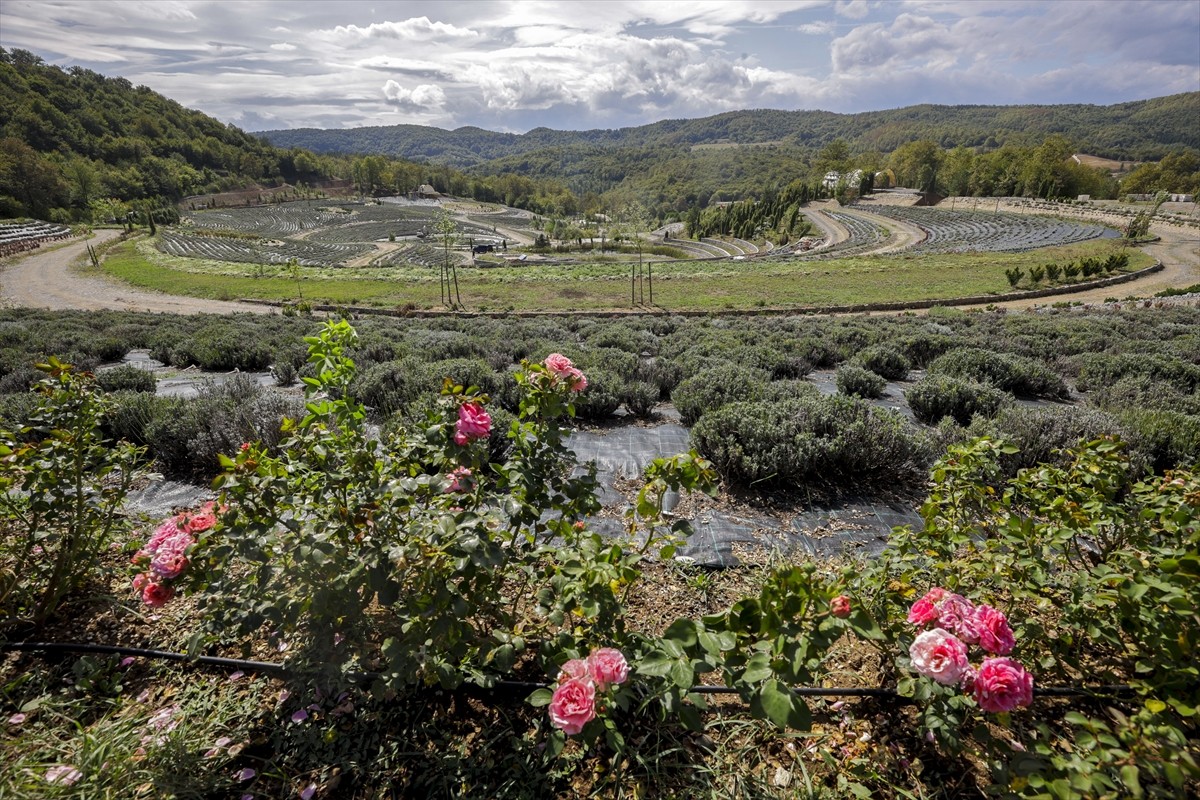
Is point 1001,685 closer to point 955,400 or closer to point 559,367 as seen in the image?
point 559,367

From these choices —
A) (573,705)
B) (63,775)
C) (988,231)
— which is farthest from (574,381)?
(988,231)

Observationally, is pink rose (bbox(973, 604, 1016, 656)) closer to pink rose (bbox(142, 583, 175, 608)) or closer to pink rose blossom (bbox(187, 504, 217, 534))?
pink rose blossom (bbox(187, 504, 217, 534))

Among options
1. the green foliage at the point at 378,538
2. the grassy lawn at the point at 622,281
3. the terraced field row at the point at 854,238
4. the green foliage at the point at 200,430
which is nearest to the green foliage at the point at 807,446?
the green foliage at the point at 378,538

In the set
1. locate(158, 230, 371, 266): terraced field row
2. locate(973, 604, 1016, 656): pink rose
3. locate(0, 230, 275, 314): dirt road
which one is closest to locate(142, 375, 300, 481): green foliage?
locate(973, 604, 1016, 656): pink rose

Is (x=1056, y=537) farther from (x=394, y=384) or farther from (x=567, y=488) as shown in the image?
(x=394, y=384)

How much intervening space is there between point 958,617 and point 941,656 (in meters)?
0.25

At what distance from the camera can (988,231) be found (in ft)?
228

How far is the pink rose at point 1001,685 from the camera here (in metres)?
1.82

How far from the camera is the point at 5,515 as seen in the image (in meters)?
3.08

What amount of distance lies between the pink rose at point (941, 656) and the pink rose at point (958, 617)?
0.08 m

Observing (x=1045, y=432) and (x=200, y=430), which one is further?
(x=1045, y=432)

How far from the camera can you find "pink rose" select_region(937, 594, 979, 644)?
199 cm

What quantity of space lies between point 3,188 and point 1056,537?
137 m

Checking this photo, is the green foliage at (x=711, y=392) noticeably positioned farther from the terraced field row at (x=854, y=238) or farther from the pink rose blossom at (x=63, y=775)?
the terraced field row at (x=854, y=238)
